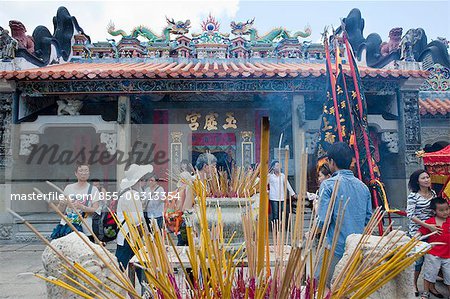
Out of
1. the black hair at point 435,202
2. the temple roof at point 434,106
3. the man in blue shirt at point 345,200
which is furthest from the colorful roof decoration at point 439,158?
the man in blue shirt at point 345,200

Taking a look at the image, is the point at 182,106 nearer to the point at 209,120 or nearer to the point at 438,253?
the point at 209,120

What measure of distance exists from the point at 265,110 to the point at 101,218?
498 cm

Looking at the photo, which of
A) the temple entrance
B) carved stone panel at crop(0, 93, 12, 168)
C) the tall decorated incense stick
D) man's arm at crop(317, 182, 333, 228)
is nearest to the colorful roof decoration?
man's arm at crop(317, 182, 333, 228)

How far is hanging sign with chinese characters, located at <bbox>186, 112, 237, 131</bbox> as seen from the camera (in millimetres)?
7176

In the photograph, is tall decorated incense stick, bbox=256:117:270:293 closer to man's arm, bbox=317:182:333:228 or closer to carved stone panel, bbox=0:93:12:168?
man's arm, bbox=317:182:333:228

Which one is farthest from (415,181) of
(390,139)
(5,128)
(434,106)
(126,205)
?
(5,128)

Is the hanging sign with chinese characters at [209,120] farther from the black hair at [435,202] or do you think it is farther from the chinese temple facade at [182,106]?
the black hair at [435,202]

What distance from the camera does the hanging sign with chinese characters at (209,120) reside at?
718 centimetres

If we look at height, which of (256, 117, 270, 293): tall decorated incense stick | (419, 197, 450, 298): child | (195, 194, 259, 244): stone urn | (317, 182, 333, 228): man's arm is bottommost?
(419, 197, 450, 298): child

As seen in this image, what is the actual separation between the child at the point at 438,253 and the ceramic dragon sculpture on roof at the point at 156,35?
22.1 feet

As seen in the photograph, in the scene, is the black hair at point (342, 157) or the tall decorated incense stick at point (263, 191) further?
the black hair at point (342, 157)

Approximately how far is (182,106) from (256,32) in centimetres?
277

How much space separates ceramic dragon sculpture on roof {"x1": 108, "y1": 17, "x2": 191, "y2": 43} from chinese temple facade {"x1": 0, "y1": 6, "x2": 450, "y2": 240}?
0.03 meters

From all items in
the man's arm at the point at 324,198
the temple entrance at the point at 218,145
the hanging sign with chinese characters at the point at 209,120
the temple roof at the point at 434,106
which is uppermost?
the temple roof at the point at 434,106
